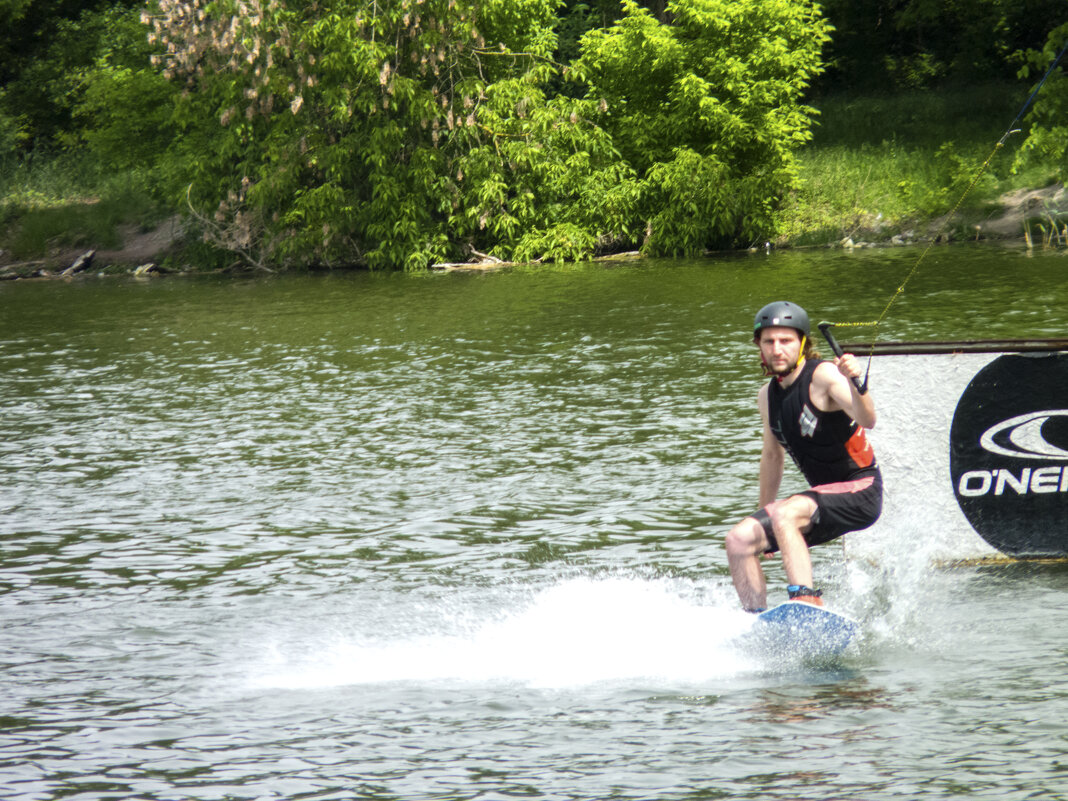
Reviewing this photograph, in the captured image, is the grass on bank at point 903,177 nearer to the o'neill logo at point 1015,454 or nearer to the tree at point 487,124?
the tree at point 487,124

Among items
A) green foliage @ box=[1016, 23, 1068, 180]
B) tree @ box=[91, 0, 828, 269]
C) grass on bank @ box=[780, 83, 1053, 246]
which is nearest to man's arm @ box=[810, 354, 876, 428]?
green foliage @ box=[1016, 23, 1068, 180]

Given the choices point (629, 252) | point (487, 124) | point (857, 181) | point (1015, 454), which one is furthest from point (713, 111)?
point (1015, 454)

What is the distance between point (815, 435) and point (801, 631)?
978 mm

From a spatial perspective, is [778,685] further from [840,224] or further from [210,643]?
[840,224]

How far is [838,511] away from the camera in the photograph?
22.4 feet

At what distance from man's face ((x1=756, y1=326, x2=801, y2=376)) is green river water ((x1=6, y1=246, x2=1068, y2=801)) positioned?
1329 millimetres

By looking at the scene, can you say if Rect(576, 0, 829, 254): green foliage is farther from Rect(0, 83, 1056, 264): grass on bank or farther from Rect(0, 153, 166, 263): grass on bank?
Rect(0, 153, 166, 263): grass on bank

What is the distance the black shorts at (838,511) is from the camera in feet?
22.4

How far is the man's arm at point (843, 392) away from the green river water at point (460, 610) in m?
1.21

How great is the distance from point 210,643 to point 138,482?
470 centimetres

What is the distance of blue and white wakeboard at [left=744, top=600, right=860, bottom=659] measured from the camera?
6531 millimetres

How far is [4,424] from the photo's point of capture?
15.4 meters

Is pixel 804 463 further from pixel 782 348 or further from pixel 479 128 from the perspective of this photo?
pixel 479 128

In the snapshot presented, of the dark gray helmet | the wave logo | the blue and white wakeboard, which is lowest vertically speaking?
the blue and white wakeboard
